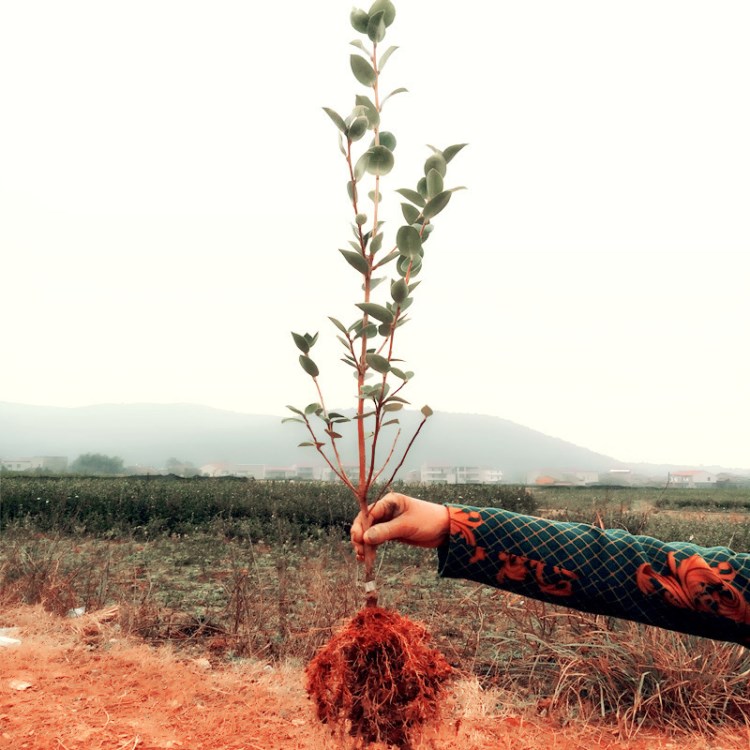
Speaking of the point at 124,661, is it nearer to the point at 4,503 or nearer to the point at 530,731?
the point at 530,731

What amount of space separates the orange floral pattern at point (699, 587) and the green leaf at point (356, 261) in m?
0.93

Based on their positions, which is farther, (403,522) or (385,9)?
(385,9)

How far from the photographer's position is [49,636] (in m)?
4.50

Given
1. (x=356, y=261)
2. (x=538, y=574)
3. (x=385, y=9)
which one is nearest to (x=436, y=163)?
(x=356, y=261)

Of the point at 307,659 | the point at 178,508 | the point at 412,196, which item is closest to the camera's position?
the point at 412,196

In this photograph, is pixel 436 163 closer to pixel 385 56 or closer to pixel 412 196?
pixel 412 196

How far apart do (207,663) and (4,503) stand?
12.2m

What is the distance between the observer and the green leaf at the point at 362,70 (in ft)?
5.64

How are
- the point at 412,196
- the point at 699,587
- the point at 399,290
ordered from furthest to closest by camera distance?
the point at 412,196, the point at 399,290, the point at 699,587

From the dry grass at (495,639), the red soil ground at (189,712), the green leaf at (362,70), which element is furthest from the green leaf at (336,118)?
the red soil ground at (189,712)

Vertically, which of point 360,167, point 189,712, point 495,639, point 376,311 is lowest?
point 189,712

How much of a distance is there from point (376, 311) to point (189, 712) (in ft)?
8.68

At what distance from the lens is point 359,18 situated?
1.71 m

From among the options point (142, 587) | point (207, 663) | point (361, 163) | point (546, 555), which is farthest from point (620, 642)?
point (142, 587)
